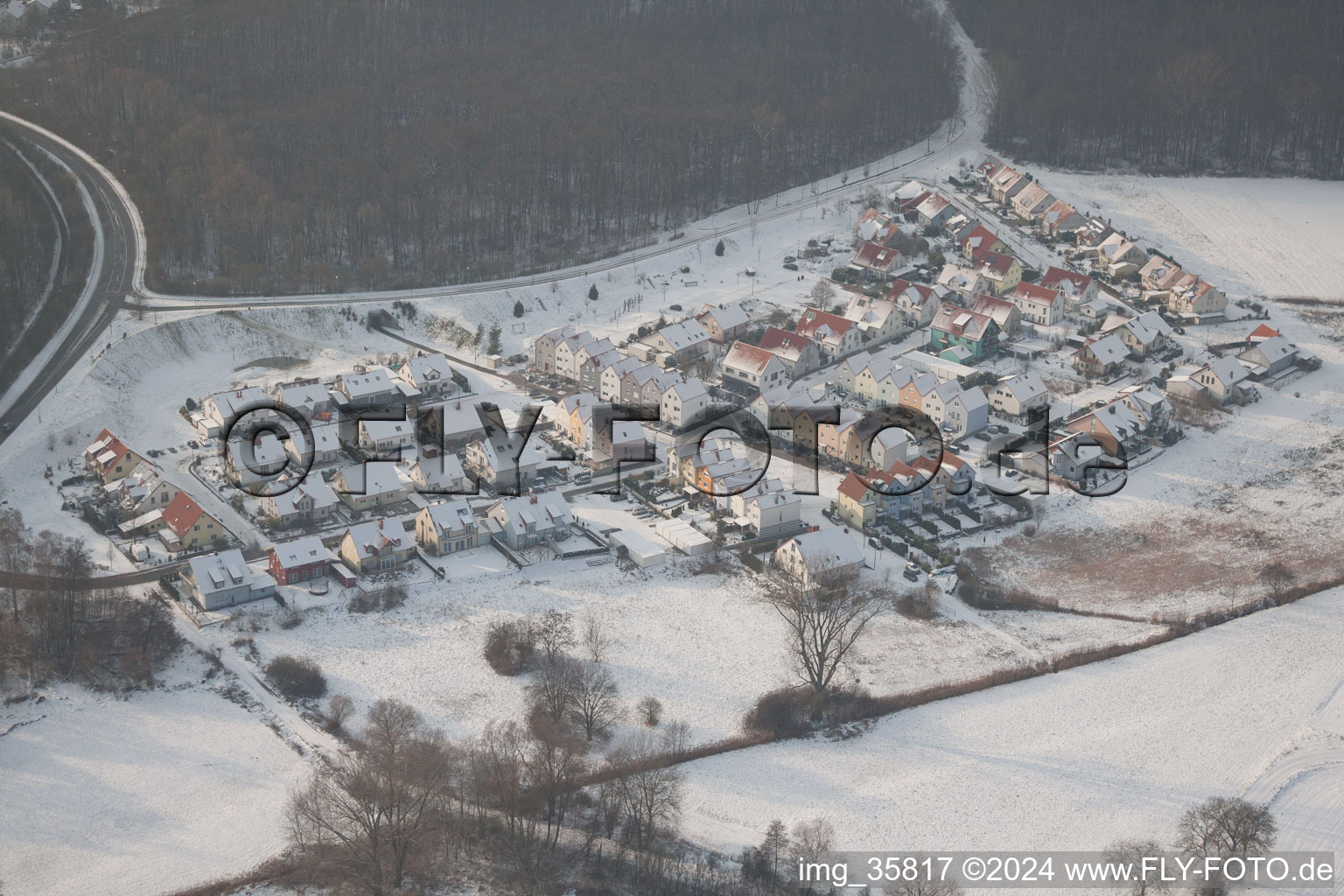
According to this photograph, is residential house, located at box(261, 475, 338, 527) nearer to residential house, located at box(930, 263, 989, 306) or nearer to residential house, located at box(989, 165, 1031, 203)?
residential house, located at box(930, 263, 989, 306)

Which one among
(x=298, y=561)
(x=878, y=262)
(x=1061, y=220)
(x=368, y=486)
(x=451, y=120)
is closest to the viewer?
(x=298, y=561)

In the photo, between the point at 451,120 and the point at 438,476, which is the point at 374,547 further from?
the point at 451,120

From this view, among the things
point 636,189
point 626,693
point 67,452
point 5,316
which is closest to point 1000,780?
point 626,693

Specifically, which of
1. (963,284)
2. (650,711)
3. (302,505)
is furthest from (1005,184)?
(650,711)

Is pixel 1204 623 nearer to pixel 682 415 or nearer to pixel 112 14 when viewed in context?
pixel 682 415

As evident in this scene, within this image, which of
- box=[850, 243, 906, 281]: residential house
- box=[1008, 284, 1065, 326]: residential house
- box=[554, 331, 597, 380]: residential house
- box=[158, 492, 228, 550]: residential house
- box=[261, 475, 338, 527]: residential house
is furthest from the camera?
box=[850, 243, 906, 281]: residential house

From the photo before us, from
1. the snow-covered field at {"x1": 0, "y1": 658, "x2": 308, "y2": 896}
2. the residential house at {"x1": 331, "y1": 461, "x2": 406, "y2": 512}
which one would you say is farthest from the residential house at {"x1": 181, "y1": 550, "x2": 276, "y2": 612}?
the residential house at {"x1": 331, "y1": 461, "x2": 406, "y2": 512}
